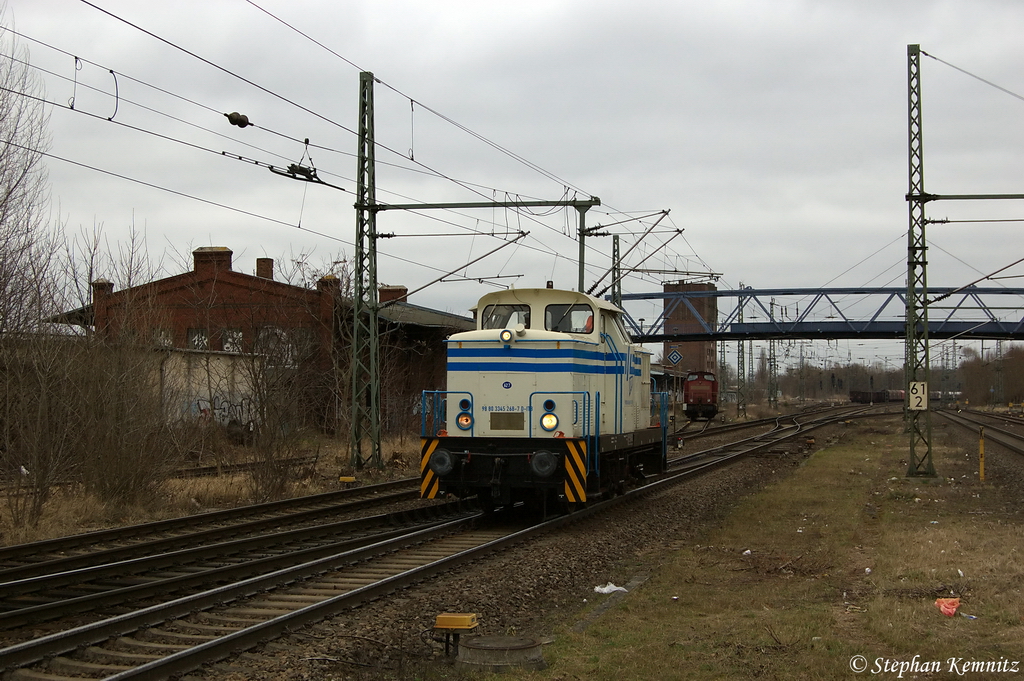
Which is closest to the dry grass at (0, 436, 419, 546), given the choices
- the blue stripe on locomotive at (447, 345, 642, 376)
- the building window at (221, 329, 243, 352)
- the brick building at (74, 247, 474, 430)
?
the brick building at (74, 247, 474, 430)

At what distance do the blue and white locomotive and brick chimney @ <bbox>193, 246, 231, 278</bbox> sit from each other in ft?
86.0

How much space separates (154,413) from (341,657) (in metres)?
10.2

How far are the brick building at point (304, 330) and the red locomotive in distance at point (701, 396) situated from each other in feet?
51.0

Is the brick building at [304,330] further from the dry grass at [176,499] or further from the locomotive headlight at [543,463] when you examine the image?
the locomotive headlight at [543,463]

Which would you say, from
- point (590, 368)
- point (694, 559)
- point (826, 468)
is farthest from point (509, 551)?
point (826, 468)

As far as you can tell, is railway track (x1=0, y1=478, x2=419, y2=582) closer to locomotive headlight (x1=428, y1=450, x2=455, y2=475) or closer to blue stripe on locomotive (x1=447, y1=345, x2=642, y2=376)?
locomotive headlight (x1=428, y1=450, x2=455, y2=475)

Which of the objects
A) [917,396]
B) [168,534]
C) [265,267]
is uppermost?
[265,267]

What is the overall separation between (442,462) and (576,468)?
2002 millimetres

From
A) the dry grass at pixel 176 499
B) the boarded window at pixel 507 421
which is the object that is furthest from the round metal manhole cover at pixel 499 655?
the dry grass at pixel 176 499

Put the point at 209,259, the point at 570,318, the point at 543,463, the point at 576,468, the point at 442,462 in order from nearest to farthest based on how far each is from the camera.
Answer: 1. the point at 543,463
2. the point at 576,468
3. the point at 442,462
4. the point at 570,318
5. the point at 209,259

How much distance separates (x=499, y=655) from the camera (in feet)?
21.7

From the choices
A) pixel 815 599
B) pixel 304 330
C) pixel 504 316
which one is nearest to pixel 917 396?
pixel 504 316

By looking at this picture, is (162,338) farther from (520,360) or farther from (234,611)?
(234,611)

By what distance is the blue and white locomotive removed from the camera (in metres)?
13.0
